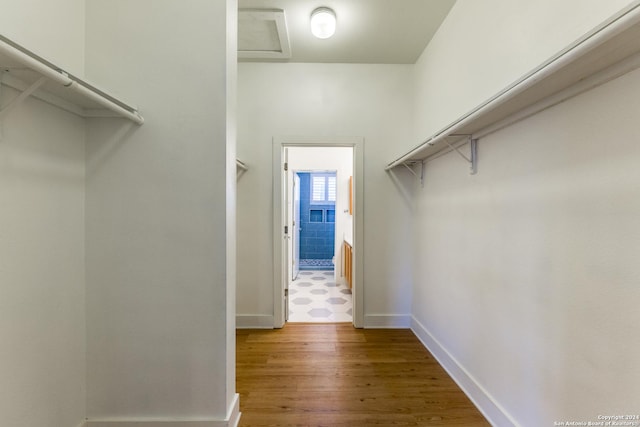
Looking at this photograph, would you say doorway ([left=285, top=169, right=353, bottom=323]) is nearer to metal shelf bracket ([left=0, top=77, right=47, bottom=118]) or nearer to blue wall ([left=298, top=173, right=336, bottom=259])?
blue wall ([left=298, top=173, right=336, bottom=259])

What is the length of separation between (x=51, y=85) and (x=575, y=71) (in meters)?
1.87

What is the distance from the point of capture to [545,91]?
106cm

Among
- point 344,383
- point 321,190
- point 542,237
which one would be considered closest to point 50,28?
point 542,237

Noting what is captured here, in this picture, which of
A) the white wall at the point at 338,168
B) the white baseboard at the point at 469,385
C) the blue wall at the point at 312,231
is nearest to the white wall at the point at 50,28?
the white baseboard at the point at 469,385

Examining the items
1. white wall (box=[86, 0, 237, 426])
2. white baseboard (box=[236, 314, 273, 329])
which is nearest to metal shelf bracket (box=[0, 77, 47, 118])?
white wall (box=[86, 0, 237, 426])

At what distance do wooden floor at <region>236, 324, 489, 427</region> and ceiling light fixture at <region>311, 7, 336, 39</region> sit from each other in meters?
2.59

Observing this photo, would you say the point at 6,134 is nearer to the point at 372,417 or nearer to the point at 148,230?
the point at 148,230

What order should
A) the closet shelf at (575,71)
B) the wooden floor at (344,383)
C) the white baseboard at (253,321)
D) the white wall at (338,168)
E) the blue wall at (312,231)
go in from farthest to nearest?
1. the blue wall at (312,231)
2. the white wall at (338,168)
3. the white baseboard at (253,321)
4. the wooden floor at (344,383)
5. the closet shelf at (575,71)

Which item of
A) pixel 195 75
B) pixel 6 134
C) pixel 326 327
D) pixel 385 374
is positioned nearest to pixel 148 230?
pixel 6 134

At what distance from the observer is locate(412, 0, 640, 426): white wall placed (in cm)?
89

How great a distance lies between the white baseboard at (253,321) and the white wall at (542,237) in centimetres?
166

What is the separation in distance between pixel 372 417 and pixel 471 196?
146cm

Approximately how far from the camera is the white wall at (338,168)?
4.61 metres

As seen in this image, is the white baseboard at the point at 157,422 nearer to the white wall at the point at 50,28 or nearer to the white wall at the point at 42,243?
the white wall at the point at 42,243
